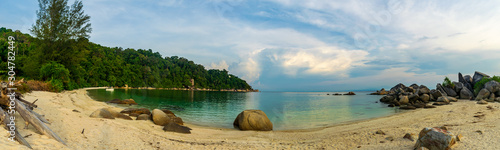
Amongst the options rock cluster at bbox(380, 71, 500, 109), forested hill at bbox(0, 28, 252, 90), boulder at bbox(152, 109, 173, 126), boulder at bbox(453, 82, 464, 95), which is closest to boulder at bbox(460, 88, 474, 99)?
rock cluster at bbox(380, 71, 500, 109)

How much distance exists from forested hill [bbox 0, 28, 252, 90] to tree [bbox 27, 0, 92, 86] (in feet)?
0.46

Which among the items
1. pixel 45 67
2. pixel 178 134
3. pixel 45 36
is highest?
pixel 45 36

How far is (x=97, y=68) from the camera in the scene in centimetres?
10138

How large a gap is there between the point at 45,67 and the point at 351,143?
147 ft

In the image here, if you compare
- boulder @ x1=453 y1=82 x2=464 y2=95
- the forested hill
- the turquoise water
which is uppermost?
the forested hill

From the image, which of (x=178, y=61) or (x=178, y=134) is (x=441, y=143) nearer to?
(x=178, y=134)

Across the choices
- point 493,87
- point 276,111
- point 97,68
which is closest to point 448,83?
point 493,87

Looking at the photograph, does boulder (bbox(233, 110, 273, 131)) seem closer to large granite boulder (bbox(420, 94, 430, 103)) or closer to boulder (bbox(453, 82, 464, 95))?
large granite boulder (bbox(420, 94, 430, 103))

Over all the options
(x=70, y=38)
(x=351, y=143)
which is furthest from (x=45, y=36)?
(x=351, y=143)

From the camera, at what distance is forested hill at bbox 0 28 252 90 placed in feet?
116

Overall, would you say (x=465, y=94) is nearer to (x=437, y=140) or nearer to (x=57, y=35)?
(x=437, y=140)

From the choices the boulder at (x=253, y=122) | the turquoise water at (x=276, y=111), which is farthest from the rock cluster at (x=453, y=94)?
the boulder at (x=253, y=122)

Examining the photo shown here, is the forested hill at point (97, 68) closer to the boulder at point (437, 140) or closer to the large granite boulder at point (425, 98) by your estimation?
the boulder at point (437, 140)

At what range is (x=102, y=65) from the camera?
108 metres
